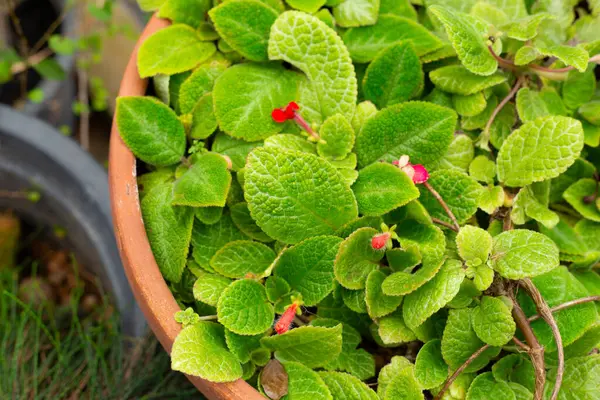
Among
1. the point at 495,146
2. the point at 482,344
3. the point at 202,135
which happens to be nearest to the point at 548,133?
the point at 495,146

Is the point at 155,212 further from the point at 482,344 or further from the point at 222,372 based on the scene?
the point at 482,344

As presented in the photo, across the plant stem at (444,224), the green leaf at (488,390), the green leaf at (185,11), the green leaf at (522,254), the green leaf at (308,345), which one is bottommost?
the green leaf at (488,390)

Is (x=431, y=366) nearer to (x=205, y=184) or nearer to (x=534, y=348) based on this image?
(x=534, y=348)

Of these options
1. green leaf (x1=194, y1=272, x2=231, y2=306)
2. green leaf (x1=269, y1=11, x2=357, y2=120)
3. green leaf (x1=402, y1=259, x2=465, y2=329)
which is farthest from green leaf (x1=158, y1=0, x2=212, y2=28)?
green leaf (x1=402, y1=259, x2=465, y2=329)

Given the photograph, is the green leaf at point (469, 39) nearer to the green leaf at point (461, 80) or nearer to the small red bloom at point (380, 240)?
the green leaf at point (461, 80)

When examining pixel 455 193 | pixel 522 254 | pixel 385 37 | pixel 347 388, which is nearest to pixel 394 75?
pixel 385 37

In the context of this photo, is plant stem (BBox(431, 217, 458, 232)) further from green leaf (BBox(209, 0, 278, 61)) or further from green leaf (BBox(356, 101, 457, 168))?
green leaf (BBox(209, 0, 278, 61))

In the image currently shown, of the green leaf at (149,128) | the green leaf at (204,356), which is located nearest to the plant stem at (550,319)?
the green leaf at (204,356)
